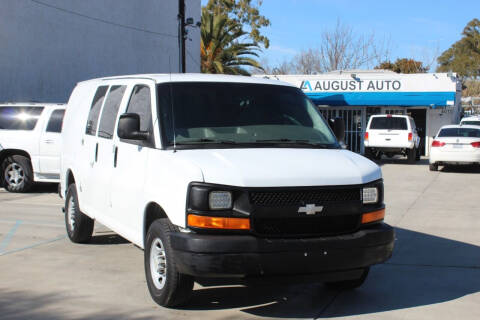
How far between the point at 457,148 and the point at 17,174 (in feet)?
45.3

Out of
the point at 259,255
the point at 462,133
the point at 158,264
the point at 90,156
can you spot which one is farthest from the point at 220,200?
the point at 462,133

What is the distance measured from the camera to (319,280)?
17.3ft

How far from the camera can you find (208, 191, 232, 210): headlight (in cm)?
502

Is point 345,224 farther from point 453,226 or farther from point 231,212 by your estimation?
point 453,226

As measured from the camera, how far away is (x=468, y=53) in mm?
74125

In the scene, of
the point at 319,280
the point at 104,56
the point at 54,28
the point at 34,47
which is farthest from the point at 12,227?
the point at 104,56

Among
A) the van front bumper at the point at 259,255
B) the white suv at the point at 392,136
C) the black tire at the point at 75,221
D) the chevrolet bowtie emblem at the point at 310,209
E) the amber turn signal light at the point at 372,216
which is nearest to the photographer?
the van front bumper at the point at 259,255

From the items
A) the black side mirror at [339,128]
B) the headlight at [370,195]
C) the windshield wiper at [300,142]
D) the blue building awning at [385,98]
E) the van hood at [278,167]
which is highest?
the blue building awning at [385,98]

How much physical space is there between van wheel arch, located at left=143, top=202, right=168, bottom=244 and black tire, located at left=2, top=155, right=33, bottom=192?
8.87 meters

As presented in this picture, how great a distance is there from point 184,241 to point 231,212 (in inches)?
16.9

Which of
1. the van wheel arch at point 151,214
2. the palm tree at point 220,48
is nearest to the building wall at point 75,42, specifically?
the palm tree at point 220,48

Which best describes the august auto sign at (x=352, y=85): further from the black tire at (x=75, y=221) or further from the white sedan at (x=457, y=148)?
the black tire at (x=75, y=221)

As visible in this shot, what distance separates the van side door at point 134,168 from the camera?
5957mm

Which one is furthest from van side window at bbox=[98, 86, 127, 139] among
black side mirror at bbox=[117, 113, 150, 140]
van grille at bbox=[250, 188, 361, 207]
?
van grille at bbox=[250, 188, 361, 207]
